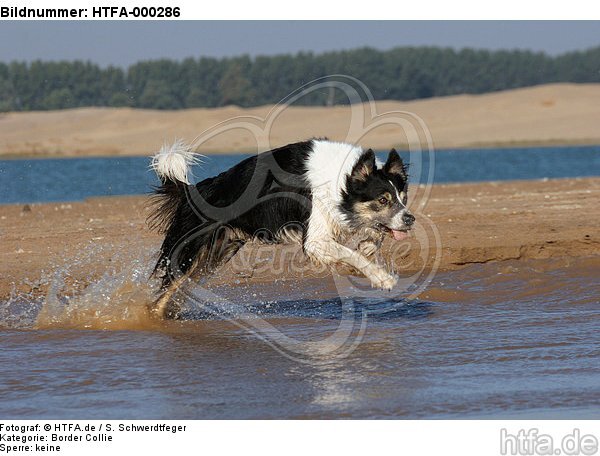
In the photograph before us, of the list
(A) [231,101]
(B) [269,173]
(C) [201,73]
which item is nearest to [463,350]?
(B) [269,173]

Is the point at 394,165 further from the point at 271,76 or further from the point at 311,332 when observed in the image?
the point at 271,76

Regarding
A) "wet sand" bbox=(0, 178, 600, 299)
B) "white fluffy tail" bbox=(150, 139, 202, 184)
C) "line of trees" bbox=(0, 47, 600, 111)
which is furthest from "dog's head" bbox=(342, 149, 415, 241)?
"line of trees" bbox=(0, 47, 600, 111)

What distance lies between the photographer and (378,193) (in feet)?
26.8

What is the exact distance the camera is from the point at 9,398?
6.16 m

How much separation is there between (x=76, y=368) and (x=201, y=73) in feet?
204

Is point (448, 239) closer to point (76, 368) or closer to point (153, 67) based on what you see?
point (76, 368)

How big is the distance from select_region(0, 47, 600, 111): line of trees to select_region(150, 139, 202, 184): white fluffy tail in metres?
30.3

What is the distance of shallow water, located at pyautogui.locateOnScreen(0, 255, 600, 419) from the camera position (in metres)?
5.94

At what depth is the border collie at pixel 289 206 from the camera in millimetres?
8156

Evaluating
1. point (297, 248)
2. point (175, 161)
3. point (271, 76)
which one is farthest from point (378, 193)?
point (271, 76)

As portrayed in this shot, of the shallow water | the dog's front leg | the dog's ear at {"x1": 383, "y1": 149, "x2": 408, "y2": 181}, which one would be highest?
the dog's ear at {"x1": 383, "y1": 149, "x2": 408, "y2": 181}

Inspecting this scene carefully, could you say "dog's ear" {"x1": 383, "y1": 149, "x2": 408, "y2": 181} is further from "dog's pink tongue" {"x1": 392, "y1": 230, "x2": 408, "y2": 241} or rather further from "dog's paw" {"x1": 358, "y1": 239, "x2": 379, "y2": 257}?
"dog's paw" {"x1": 358, "y1": 239, "x2": 379, "y2": 257}

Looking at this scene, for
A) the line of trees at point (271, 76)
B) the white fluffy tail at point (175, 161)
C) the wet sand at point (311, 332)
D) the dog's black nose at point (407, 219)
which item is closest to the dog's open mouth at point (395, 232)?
the dog's black nose at point (407, 219)

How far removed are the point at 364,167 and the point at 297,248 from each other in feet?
9.98
